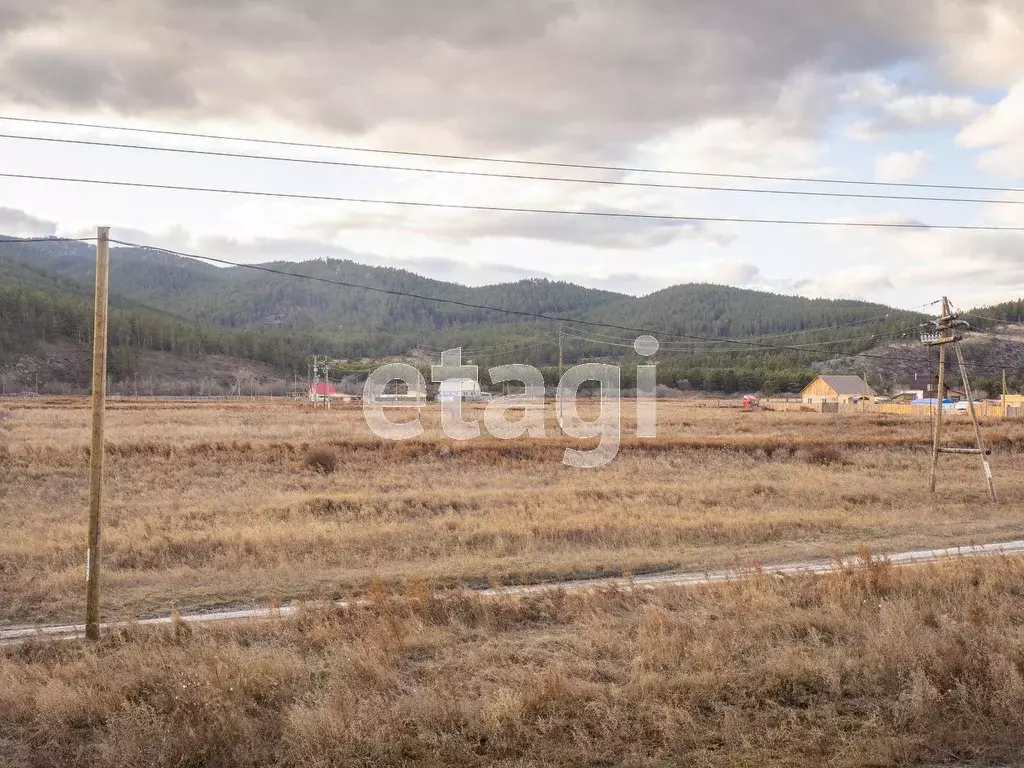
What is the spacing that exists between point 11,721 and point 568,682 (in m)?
6.60

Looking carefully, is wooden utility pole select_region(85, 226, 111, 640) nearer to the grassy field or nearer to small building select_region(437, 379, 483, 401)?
the grassy field

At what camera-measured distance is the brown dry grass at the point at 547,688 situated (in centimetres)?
764

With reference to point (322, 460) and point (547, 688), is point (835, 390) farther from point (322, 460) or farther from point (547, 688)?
point (547, 688)

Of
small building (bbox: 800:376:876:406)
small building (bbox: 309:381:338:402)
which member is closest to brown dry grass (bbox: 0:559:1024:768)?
small building (bbox: 309:381:338:402)

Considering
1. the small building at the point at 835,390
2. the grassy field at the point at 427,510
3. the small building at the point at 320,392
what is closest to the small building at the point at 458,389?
the small building at the point at 320,392

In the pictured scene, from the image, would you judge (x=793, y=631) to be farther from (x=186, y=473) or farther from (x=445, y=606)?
(x=186, y=473)

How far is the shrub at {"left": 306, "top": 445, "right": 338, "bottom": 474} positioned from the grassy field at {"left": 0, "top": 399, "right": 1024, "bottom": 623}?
631 millimetres

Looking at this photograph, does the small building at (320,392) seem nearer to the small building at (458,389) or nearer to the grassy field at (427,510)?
the small building at (458,389)

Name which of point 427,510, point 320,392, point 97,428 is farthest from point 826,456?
point 320,392

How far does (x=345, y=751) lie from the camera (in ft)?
24.5

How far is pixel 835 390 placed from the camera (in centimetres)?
10688

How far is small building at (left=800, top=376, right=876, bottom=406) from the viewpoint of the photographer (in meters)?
104

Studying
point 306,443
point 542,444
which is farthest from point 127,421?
point 542,444

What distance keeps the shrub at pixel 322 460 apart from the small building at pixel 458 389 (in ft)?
150
